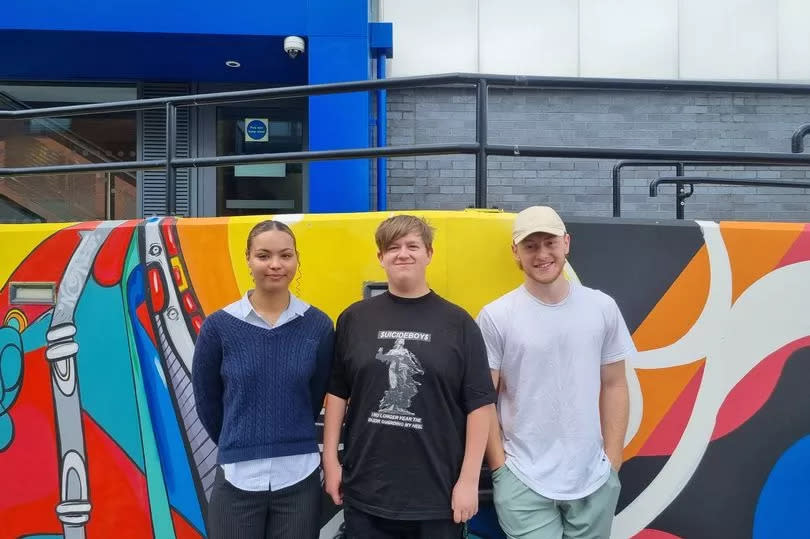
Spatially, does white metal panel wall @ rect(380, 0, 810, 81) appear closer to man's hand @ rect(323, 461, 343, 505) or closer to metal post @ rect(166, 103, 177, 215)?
metal post @ rect(166, 103, 177, 215)

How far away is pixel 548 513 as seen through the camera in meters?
2.19

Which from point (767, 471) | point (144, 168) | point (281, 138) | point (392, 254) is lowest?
point (767, 471)

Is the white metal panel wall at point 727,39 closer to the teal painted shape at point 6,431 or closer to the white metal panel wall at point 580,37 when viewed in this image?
the white metal panel wall at point 580,37

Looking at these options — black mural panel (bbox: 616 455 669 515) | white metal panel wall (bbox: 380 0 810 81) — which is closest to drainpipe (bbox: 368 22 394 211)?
white metal panel wall (bbox: 380 0 810 81)

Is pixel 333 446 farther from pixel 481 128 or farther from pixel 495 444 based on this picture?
pixel 481 128

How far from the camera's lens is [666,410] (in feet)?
9.09

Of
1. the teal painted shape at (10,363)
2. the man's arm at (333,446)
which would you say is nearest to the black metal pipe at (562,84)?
the man's arm at (333,446)

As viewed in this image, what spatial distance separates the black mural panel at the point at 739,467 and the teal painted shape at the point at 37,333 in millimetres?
2989

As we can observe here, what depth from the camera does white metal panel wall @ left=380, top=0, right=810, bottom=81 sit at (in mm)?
6250

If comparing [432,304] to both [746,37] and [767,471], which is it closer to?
[767,471]

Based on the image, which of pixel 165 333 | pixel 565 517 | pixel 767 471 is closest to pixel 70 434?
pixel 165 333

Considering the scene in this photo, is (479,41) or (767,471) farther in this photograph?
(479,41)

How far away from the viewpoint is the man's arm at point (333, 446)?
2.14 meters

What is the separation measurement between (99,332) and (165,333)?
1.21 ft
